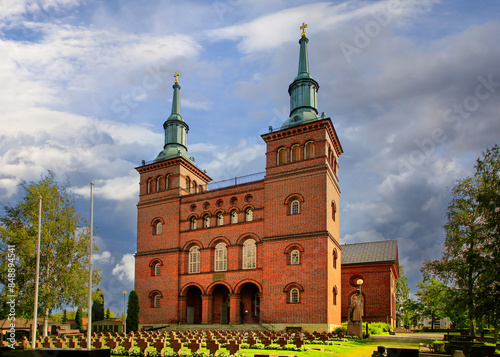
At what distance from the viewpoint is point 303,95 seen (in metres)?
39.6

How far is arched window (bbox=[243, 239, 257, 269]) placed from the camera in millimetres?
37812

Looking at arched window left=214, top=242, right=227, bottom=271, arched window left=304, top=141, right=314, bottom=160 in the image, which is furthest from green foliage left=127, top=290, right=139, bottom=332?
arched window left=304, top=141, right=314, bottom=160

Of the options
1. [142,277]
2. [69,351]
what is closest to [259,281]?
[142,277]

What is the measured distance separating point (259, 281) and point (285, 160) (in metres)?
10.7

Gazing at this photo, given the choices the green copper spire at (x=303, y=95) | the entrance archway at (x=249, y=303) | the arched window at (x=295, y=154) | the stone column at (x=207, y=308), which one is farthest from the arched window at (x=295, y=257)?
the green copper spire at (x=303, y=95)

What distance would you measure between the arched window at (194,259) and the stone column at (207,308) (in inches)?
108

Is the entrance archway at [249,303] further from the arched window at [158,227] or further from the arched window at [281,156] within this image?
the arched window at [281,156]

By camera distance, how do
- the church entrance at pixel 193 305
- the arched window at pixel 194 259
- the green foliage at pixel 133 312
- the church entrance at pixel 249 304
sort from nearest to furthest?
the church entrance at pixel 249 304 < the green foliage at pixel 133 312 < the arched window at pixel 194 259 < the church entrance at pixel 193 305

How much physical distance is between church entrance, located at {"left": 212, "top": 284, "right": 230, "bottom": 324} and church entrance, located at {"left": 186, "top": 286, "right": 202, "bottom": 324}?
2742mm

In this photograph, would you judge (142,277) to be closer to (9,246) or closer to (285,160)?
(9,246)

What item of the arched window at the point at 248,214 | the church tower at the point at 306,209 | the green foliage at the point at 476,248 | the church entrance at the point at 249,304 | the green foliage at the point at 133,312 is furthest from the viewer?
the green foliage at the point at 133,312

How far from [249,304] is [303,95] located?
19.6 m

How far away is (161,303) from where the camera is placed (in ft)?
135

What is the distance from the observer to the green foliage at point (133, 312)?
3953 centimetres
